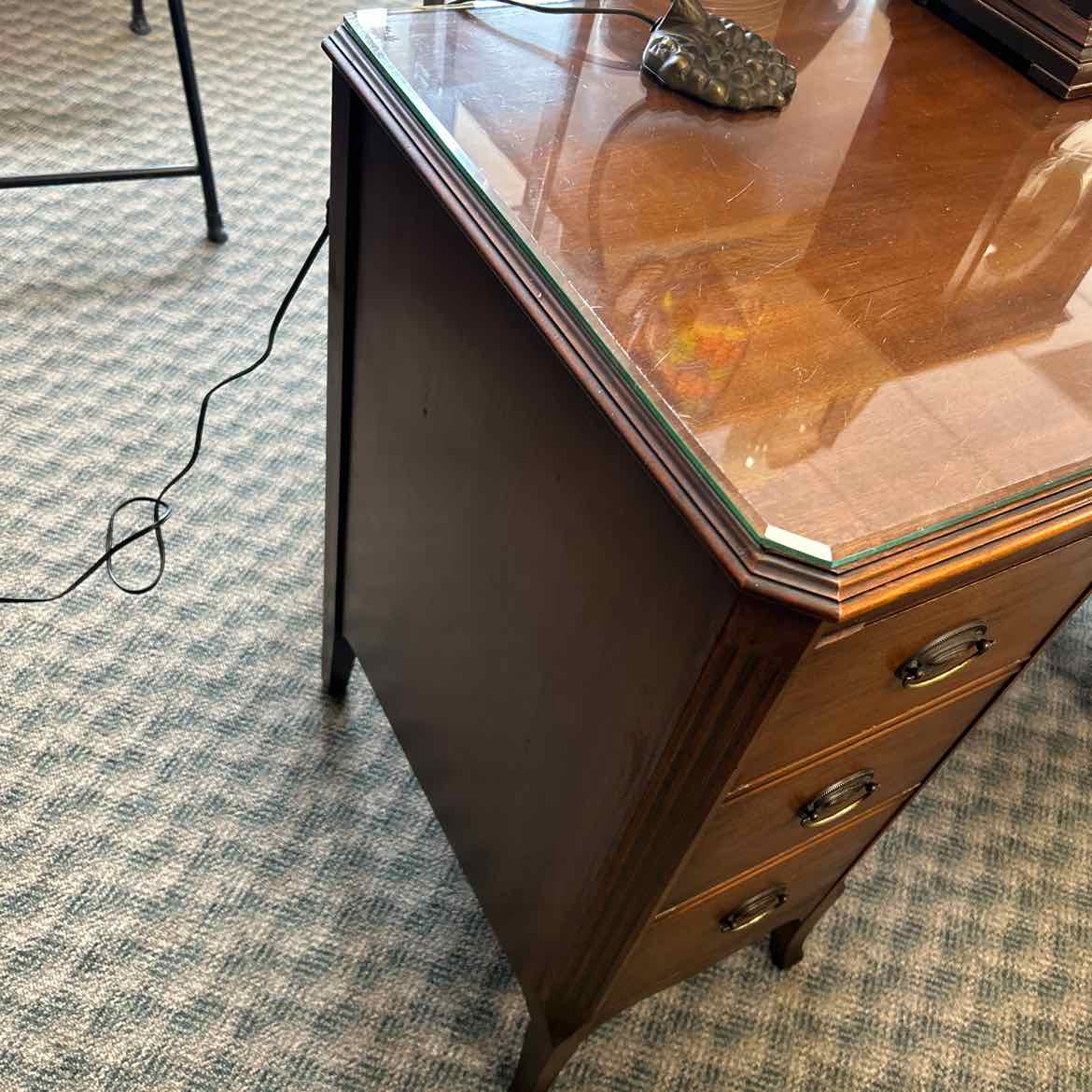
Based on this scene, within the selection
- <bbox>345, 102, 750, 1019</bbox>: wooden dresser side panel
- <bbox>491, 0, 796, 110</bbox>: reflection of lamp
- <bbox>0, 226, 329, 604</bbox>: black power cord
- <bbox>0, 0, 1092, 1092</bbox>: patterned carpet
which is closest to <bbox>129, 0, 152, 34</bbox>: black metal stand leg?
<bbox>0, 0, 1092, 1092</bbox>: patterned carpet

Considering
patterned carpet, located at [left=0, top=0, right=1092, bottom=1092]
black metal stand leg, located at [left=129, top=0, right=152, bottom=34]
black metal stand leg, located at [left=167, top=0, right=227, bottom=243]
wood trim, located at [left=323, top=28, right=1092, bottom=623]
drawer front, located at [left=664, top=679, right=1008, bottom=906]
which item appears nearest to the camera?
wood trim, located at [left=323, top=28, right=1092, bottom=623]

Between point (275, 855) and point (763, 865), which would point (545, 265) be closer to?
point (763, 865)

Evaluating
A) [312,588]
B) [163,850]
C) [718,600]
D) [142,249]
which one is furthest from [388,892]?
[142,249]

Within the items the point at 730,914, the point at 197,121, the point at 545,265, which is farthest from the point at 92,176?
the point at 730,914

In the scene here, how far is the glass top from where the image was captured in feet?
1.98

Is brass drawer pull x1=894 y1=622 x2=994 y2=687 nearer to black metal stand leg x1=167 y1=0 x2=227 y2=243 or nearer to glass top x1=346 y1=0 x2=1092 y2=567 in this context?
glass top x1=346 y1=0 x2=1092 y2=567

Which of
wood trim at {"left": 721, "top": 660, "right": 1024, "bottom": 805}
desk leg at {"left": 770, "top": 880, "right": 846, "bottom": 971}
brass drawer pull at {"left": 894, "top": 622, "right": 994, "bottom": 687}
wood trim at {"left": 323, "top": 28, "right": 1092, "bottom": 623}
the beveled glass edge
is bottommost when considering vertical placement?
desk leg at {"left": 770, "top": 880, "right": 846, "bottom": 971}

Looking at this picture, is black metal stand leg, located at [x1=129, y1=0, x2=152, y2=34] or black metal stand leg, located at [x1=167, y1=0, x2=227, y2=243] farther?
black metal stand leg, located at [x1=129, y1=0, x2=152, y2=34]

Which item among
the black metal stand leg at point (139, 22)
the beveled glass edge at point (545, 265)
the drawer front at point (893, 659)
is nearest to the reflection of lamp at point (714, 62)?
the beveled glass edge at point (545, 265)

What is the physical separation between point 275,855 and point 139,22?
6.57 feet

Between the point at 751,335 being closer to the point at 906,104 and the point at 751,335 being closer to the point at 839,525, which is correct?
the point at 839,525

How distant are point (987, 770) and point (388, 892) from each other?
83 centimetres

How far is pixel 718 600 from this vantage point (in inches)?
23.3

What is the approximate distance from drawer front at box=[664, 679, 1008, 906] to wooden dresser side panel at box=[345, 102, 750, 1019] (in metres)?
0.07
